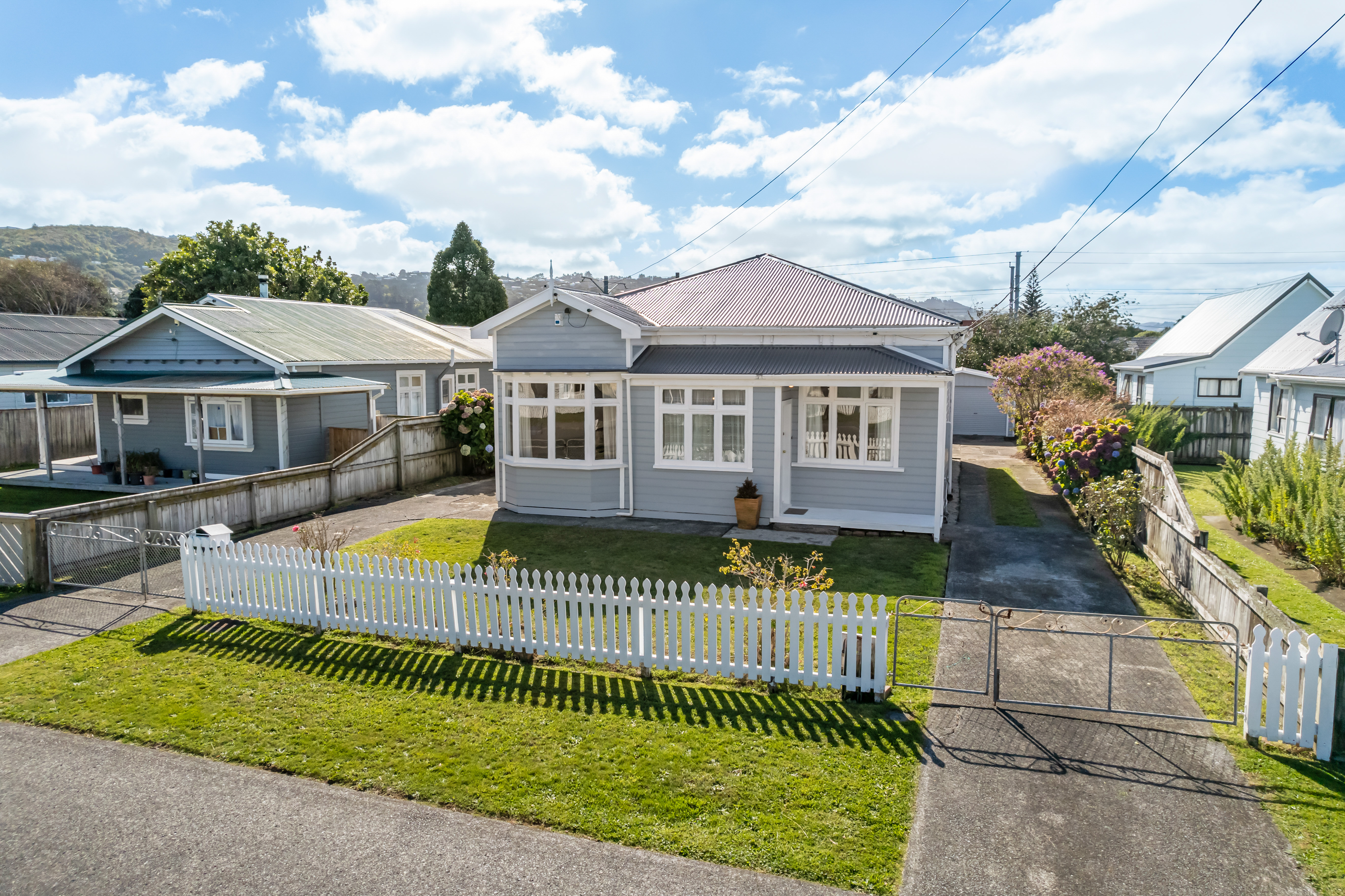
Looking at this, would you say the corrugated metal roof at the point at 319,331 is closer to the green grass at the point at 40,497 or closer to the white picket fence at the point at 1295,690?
the green grass at the point at 40,497

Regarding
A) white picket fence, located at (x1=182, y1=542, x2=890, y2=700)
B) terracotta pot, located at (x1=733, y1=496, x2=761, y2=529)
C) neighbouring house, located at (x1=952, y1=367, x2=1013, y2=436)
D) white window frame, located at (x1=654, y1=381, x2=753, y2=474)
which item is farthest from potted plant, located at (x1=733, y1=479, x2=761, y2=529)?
neighbouring house, located at (x1=952, y1=367, x2=1013, y2=436)

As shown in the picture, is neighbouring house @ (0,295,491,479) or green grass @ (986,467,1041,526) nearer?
green grass @ (986,467,1041,526)

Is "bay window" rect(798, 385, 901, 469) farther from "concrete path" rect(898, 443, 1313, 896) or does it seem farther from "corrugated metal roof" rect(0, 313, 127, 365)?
"corrugated metal roof" rect(0, 313, 127, 365)

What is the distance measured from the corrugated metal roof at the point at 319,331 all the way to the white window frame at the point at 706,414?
35.9 feet

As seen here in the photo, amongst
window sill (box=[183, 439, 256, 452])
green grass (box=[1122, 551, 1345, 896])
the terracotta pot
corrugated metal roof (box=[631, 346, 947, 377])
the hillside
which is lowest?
green grass (box=[1122, 551, 1345, 896])

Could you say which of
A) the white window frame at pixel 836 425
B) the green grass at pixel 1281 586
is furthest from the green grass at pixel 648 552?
the green grass at pixel 1281 586

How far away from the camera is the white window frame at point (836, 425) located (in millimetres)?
14977

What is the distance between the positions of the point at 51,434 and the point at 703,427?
2236 centimetres

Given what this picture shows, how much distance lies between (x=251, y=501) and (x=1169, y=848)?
15.4m

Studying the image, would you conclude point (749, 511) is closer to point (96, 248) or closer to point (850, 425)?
point (850, 425)

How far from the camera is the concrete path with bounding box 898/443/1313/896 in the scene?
4.98 m

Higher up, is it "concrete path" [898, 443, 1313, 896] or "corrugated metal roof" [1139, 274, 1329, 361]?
"corrugated metal roof" [1139, 274, 1329, 361]

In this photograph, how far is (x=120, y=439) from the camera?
65.0 feet

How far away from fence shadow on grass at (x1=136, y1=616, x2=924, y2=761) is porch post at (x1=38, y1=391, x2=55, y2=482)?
49.2ft
